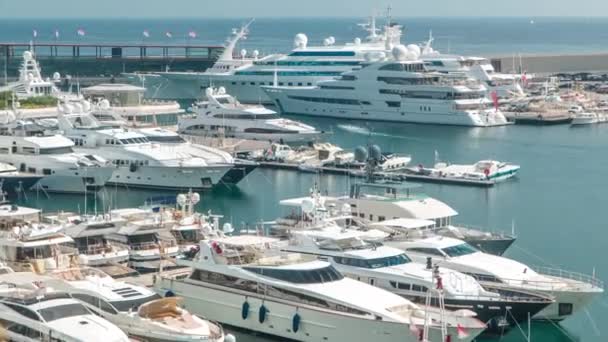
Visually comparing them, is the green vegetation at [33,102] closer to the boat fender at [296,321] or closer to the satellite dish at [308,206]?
the satellite dish at [308,206]

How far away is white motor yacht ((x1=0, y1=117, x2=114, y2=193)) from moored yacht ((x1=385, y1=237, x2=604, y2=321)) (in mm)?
16259

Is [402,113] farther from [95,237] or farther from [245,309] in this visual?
[245,309]

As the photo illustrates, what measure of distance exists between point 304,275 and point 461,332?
3332mm

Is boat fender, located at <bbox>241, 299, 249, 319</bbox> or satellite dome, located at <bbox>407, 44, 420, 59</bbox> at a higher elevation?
satellite dome, located at <bbox>407, 44, 420, 59</bbox>

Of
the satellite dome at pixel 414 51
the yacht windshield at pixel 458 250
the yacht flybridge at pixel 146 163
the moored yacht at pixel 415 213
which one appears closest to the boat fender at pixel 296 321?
the yacht windshield at pixel 458 250

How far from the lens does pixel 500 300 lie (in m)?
23.3

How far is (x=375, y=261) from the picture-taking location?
24.3 metres

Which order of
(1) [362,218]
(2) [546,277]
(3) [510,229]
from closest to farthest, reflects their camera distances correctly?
(2) [546,277] < (1) [362,218] < (3) [510,229]

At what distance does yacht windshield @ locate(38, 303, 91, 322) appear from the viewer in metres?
19.6

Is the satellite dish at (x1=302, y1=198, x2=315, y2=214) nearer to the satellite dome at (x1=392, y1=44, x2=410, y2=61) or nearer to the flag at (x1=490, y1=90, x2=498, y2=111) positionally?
the satellite dome at (x1=392, y1=44, x2=410, y2=61)

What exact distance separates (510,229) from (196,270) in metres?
14.1

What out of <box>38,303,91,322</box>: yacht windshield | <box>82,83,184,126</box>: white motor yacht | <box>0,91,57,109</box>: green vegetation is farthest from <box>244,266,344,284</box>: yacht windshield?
<box>0,91,57,109</box>: green vegetation

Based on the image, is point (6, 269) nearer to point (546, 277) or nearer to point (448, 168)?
point (546, 277)

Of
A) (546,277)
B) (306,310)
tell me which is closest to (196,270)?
(306,310)
